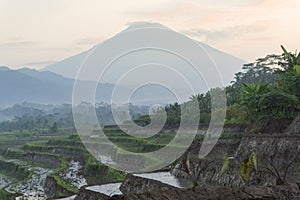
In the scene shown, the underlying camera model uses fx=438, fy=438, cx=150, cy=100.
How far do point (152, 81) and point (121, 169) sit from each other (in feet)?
34.2

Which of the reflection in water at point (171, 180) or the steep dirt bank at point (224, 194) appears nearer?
the steep dirt bank at point (224, 194)

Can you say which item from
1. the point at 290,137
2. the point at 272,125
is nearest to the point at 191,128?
the point at 272,125

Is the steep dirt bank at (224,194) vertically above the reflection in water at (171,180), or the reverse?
the steep dirt bank at (224,194)

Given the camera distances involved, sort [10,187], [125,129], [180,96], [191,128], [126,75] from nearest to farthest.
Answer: [126,75] < [180,96] < [10,187] < [191,128] < [125,129]

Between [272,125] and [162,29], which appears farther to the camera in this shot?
[162,29]

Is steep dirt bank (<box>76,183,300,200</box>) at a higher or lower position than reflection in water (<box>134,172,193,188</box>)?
higher

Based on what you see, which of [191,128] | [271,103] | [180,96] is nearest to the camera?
[271,103]

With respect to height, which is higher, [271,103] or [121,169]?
[271,103]

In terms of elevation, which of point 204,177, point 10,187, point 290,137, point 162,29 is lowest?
point 10,187

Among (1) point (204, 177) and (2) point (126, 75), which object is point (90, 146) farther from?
(1) point (204, 177)

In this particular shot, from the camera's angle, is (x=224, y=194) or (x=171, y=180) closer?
(x=224, y=194)

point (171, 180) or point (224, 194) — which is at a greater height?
point (224, 194)

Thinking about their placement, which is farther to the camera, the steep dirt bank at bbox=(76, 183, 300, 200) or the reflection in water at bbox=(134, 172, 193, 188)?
the reflection in water at bbox=(134, 172, 193, 188)

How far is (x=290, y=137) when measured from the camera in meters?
14.7
